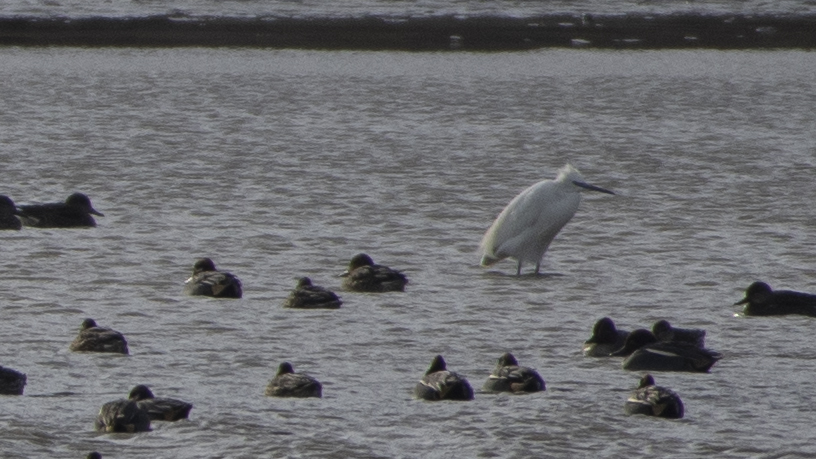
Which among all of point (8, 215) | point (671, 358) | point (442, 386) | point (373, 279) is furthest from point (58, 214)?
point (671, 358)

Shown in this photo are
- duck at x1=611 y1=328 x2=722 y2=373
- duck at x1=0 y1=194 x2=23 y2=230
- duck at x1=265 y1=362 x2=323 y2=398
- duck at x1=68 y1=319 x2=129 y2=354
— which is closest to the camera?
duck at x1=265 y1=362 x2=323 y2=398

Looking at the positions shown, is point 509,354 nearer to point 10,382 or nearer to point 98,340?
point 98,340

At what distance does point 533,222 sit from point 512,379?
10.5 feet

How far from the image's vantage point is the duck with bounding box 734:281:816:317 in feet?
27.9

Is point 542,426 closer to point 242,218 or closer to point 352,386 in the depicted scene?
point 352,386

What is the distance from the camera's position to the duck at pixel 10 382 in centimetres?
679

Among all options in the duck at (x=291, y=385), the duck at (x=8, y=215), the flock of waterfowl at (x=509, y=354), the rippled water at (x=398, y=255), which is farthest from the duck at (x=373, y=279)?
the duck at (x=8, y=215)

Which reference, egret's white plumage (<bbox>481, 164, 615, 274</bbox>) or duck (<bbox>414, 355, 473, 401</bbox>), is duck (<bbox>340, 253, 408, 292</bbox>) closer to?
egret's white plumage (<bbox>481, 164, 615, 274</bbox>)

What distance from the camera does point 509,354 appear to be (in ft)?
23.0

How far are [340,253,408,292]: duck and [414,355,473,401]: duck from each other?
7.16 ft

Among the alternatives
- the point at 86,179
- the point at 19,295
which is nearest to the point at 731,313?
the point at 19,295

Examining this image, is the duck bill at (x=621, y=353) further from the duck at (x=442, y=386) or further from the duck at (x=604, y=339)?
the duck at (x=442, y=386)

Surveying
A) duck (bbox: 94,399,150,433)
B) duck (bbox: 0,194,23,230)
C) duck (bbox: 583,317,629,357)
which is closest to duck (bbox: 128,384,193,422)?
duck (bbox: 94,399,150,433)

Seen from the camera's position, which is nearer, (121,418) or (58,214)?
(121,418)
